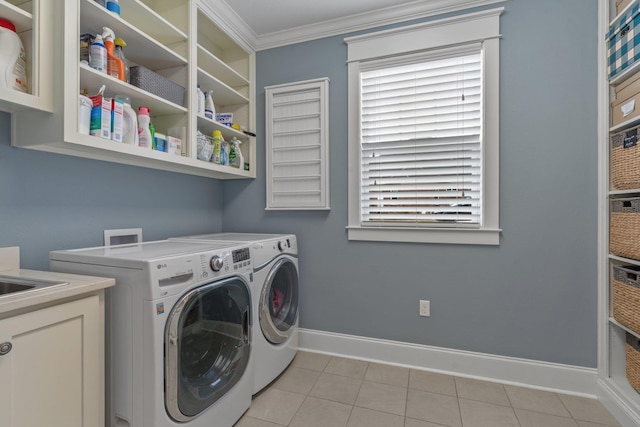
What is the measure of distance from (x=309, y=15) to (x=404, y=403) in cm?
265

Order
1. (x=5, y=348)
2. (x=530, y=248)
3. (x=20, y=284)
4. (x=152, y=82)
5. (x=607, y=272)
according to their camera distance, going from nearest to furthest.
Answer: (x=5, y=348) < (x=20, y=284) < (x=152, y=82) < (x=607, y=272) < (x=530, y=248)

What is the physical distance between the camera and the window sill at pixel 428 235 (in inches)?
78.4


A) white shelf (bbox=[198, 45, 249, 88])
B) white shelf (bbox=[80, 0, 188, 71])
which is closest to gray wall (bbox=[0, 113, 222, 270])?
white shelf (bbox=[80, 0, 188, 71])

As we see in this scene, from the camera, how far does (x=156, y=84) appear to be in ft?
5.42

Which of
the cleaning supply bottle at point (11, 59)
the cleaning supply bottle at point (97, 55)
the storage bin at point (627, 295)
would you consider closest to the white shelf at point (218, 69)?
the cleaning supply bottle at point (97, 55)

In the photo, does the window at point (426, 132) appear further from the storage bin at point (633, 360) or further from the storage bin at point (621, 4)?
the storage bin at point (633, 360)

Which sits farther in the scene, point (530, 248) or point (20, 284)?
point (530, 248)

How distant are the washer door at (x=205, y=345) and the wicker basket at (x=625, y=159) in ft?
6.63

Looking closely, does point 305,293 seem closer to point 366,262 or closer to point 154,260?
point 366,262

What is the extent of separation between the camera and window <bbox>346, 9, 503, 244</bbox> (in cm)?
199

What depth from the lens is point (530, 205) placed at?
75.7 inches

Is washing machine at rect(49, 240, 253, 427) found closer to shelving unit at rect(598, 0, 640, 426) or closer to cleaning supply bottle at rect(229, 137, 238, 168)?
cleaning supply bottle at rect(229, 137, 238, 168)

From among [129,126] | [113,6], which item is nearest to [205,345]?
[129,126]

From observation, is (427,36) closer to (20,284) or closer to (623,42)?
(623,42)
